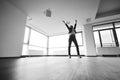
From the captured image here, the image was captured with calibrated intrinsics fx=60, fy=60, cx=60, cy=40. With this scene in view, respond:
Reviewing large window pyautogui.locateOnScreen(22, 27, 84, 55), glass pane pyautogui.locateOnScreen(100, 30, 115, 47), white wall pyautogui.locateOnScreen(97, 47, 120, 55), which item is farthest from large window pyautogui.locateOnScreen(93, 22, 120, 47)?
large window pyautogui.locateOnScreen(22, 27, 84, 55)

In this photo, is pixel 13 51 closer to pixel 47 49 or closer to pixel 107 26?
pixel 47 49

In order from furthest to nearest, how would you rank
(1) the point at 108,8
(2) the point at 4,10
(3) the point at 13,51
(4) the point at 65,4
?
(1) the point at 108,8
(4) the point at 65,4
(3) the point at 13,51
(2) the point at 4,10

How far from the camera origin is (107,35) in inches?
165

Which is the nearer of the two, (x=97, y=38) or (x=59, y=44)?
(x=97, y=38)

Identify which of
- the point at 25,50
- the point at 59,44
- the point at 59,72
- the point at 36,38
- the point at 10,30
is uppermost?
the point at 36,38

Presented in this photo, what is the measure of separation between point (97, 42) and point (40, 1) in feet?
14.1

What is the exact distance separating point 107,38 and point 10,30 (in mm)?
5629

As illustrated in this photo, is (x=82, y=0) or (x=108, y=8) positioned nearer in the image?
(x=82, y=0)

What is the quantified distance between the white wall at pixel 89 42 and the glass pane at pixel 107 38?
770 millimetres

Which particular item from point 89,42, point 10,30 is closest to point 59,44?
point 89,42

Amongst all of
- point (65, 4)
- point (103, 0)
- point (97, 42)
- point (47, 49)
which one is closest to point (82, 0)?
point (65, 4)

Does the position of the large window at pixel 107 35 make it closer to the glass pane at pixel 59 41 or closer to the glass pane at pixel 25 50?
the glass pane at pixel 59 41

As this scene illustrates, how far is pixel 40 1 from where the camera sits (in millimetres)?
2602

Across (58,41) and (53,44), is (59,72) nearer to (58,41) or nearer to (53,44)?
(58,41)
